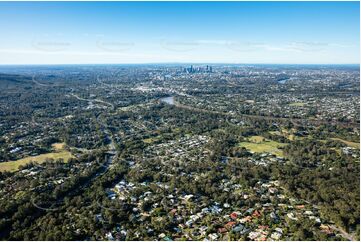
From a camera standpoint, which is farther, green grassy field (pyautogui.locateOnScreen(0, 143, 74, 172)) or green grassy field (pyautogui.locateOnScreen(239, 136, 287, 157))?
green grassy field (pyautogui.locateOnScreen(239, 136, 287, 157))

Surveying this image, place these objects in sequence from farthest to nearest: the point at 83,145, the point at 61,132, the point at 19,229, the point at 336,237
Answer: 1. the point at 61,132
2. the point at 83,145
3. the point at 19,229
4. the point at 336,237

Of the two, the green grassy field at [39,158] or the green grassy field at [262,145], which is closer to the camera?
the green grassy field at [39,158]

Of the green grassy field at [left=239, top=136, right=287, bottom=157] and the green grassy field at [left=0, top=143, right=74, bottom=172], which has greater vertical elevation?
the green grassy field at [left=239, top=136, right=287, bottom=157]

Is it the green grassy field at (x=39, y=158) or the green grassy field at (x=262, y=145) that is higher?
the green grassy field at (x=262, y=145)

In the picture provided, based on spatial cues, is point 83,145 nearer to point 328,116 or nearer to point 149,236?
point 149,236

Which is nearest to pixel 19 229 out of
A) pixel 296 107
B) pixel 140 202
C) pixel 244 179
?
pixel 140 202
